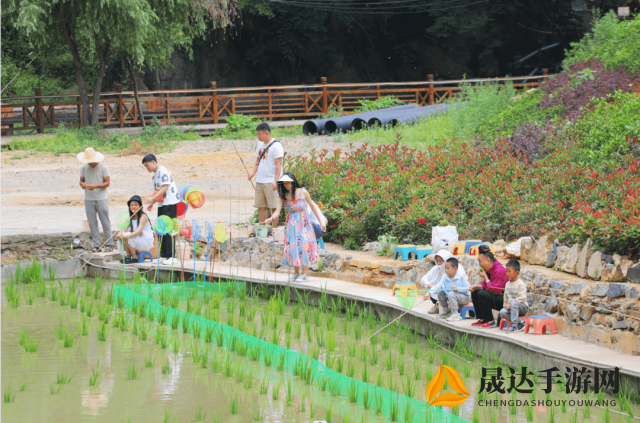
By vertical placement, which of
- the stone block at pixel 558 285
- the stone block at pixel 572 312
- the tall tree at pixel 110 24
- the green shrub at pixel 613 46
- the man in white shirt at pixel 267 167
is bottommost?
the stone block at pixel 572 312

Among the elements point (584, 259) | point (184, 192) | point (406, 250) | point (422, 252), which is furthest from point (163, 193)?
point (584, 259)

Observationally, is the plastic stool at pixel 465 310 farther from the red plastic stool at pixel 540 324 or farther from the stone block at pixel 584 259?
the stone block at pixel 584 259

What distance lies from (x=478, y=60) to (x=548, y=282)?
2761cm

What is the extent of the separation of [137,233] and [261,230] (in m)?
1.60

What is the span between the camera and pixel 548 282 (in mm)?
6363

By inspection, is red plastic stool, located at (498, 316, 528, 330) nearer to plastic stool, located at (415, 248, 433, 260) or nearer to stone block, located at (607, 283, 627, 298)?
stone block, located at (607, 283, 627, 298)

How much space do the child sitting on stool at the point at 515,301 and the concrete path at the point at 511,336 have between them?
10cm

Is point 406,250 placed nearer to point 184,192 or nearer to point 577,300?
point 577,300

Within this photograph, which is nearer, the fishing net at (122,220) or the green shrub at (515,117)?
the fishing net at (122,220)

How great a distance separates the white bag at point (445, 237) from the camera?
7742mm

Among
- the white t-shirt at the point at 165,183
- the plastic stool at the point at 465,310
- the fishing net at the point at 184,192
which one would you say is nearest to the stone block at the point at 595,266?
the plastic stool at the point at 465,310

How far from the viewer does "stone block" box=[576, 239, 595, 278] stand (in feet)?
20.9

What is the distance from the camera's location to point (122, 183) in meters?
15.8

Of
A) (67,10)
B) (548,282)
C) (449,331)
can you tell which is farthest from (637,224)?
(67,10)
